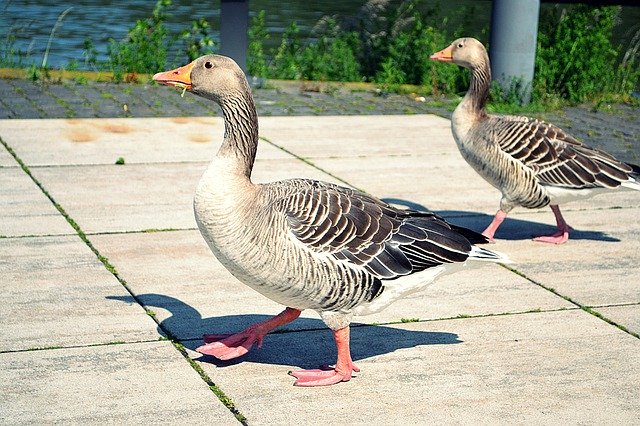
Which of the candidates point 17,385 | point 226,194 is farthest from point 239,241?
point 17,385

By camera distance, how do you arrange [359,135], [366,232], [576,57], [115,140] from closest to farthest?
Answer: [366,232] → [115,140] → [359,135] → [576,57]

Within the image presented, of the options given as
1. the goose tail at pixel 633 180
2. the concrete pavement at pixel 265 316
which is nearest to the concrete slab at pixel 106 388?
the concrete pavement at pixel 265 316

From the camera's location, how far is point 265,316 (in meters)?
6.45

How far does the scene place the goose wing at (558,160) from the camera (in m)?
7.98

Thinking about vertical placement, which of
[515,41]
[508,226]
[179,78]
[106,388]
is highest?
[179,78]

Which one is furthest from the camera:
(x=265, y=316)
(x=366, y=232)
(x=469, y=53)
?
(x=469, y=53)

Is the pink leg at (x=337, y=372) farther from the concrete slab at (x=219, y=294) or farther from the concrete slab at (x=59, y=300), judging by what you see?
the concrete slab at (x=59, y=300)

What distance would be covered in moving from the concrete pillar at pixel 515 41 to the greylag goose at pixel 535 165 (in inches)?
211

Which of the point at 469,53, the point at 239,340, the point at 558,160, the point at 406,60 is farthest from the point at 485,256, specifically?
the point at 406,60

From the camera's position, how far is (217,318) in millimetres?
6355

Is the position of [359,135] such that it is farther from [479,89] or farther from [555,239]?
[555,239]

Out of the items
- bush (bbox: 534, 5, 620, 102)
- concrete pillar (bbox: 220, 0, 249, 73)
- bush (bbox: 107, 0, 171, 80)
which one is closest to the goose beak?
concrete pillar (bbox: 220, 0, 249, 73)

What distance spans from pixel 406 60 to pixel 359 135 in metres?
3.90

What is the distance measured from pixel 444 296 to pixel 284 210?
79.9 inches
